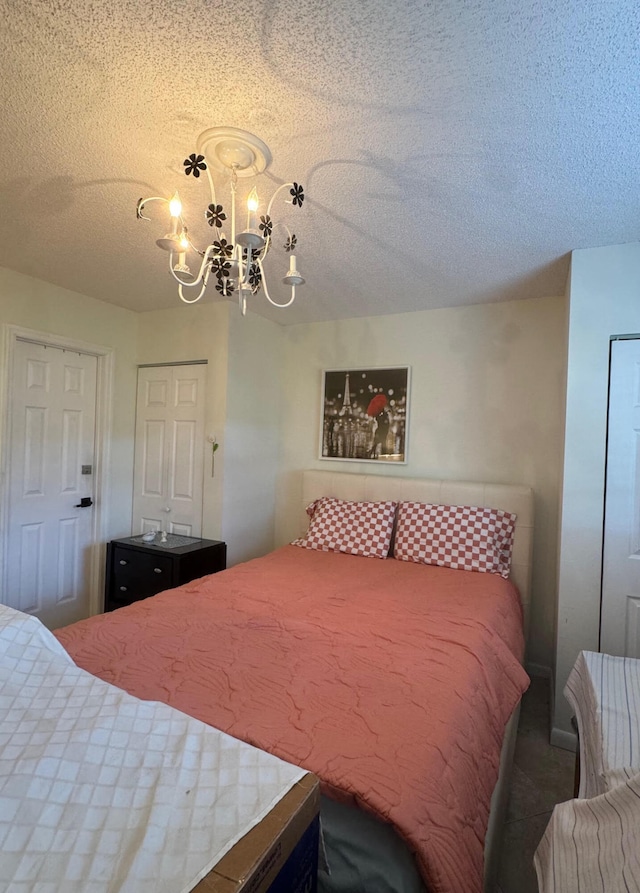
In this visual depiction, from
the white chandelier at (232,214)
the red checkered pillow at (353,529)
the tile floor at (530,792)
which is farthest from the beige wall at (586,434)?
the white chandelier at (232,214)

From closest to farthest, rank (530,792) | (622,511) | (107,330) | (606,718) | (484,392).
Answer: (606,718) < (530,792) < (622,511) < (484,392) < (107,330)

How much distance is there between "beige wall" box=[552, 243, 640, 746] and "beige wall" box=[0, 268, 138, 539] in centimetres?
304

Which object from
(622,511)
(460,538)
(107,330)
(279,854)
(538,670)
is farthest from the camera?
(107,330)

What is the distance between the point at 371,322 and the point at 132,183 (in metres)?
1.99

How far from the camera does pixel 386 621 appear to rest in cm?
175

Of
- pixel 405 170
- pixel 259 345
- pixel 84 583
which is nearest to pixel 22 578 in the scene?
pixel 84 583

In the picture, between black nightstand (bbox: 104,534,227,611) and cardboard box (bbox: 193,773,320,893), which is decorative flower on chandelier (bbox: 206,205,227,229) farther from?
black nightstand (bbox: 104,534,227,611)

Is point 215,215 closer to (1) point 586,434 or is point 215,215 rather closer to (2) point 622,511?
(1) point 586,434

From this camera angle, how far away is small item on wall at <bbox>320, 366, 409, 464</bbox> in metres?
3.22

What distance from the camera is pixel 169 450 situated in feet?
11.0

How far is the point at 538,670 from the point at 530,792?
1.04 meters

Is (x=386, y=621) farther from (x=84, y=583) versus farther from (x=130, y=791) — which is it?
(x=84, y=583)

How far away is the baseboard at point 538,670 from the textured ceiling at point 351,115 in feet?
7.94

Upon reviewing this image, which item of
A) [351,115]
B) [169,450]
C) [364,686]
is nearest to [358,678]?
[364,686]
